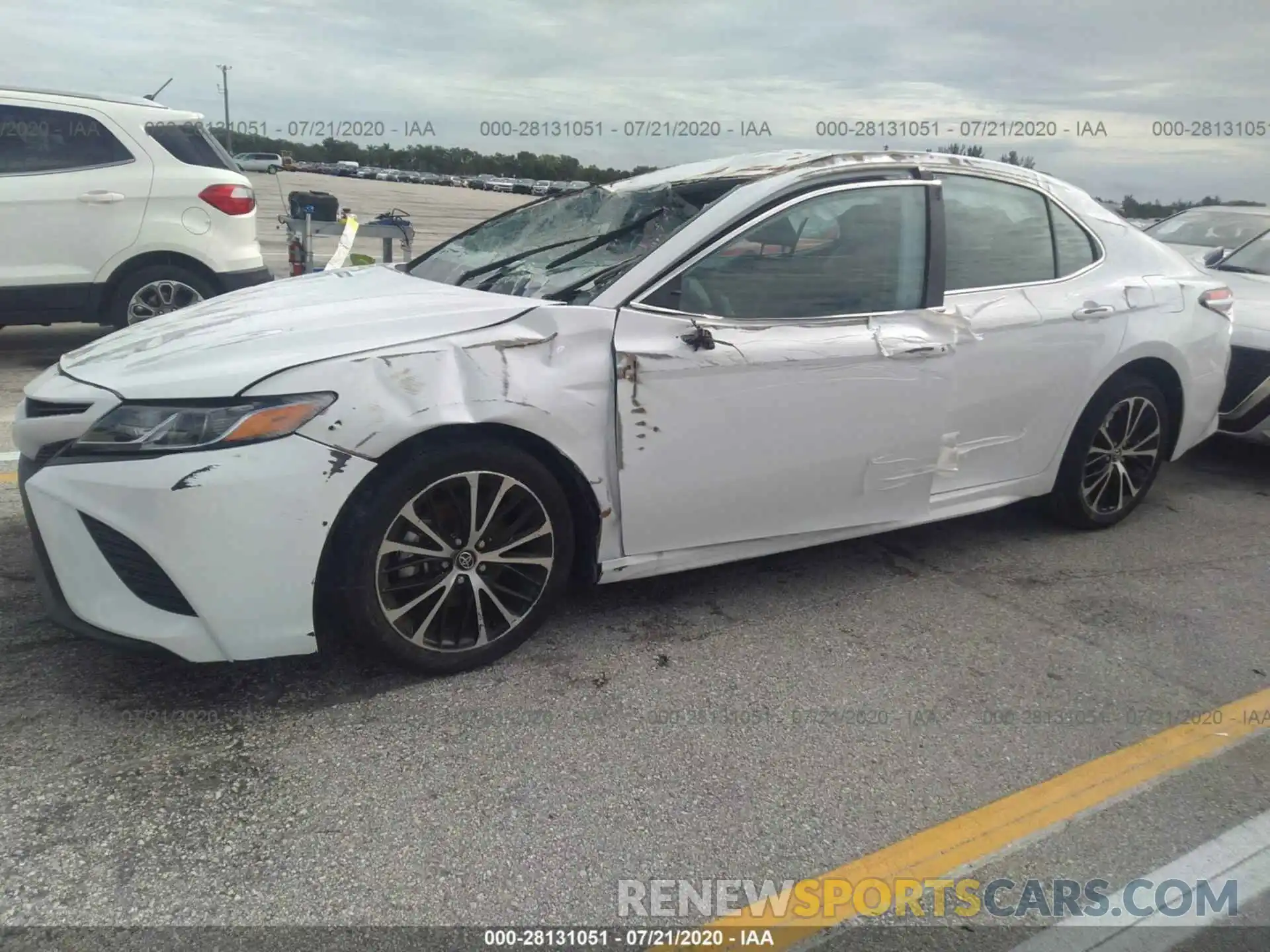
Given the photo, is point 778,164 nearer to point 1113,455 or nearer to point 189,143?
point 1113,455

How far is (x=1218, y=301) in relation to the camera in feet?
15.3

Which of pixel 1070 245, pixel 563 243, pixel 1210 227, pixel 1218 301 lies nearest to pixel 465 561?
pixel 563 243

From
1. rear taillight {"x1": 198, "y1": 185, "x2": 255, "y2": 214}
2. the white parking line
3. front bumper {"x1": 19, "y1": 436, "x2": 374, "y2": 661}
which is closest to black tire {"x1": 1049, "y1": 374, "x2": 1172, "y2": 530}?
the white parking line

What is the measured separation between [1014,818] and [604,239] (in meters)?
2.28

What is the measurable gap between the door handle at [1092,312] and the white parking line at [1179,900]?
2170 millimetres

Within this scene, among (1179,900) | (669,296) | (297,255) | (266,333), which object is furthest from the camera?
(297,255)

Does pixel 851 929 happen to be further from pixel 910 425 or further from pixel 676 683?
pixel 910 425

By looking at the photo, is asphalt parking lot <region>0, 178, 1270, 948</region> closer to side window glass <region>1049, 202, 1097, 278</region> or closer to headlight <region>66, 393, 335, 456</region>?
headlight <region>66, 393, 335, 456</region>

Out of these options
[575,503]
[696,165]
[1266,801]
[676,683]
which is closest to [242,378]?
[575,503]

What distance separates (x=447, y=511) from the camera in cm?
286

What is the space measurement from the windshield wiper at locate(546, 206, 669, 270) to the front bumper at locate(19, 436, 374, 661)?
3.89 ft

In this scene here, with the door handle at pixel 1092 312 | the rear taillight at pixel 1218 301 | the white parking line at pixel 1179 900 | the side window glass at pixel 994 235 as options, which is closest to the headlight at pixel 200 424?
the white parking line at pixel 1179 900

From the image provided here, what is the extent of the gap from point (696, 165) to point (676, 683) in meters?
2.19

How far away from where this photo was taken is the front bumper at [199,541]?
2.53 metres
